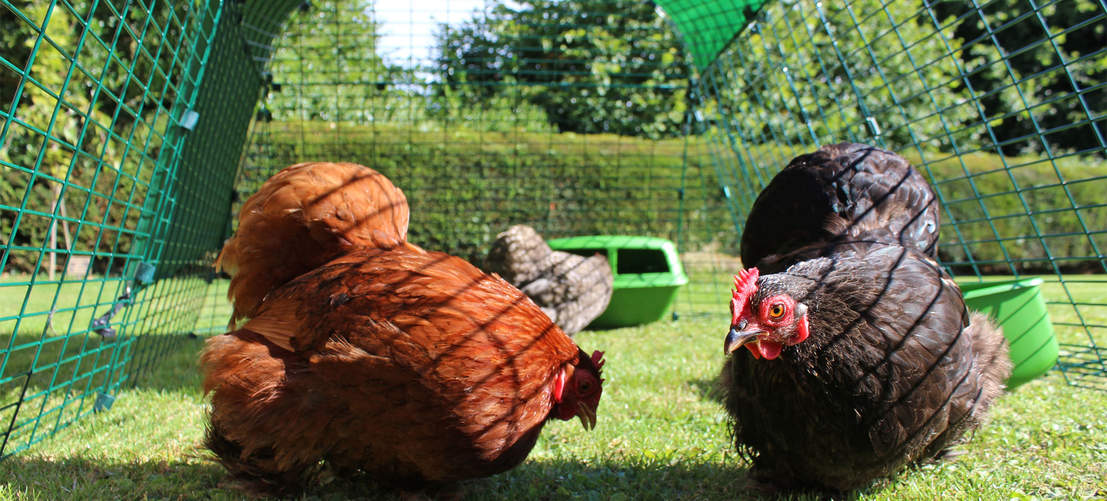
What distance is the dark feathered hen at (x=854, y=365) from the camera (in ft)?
5.63

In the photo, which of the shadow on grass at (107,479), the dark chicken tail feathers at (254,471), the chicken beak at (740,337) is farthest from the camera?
the dark chicken tail feathers at (254,471)

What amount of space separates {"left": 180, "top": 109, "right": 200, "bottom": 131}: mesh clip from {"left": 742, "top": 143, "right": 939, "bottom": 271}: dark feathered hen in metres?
2.93

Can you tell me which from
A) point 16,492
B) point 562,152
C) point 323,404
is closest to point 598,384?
point 323,404

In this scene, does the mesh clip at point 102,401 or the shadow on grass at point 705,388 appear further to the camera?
the shadow on grass at point 705,388

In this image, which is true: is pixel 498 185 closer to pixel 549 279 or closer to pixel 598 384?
pixel 549 279

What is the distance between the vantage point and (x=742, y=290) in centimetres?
177

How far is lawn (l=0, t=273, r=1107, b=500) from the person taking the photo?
207 cm

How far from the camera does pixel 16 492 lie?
1854mm

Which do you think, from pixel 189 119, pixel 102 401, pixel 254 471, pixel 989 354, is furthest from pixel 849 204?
pixel 102 401

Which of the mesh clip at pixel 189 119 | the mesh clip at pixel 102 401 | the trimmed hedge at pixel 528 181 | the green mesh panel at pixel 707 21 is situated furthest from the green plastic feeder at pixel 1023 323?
the mesh clip at pixel 102 401

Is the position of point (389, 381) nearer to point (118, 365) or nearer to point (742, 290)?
point (742, 290)

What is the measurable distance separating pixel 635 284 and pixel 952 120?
11.4 m

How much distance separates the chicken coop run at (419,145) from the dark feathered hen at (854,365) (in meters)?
0.90

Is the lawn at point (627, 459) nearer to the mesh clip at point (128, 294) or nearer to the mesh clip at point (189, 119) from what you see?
the mesh clip at point (128, 294)
